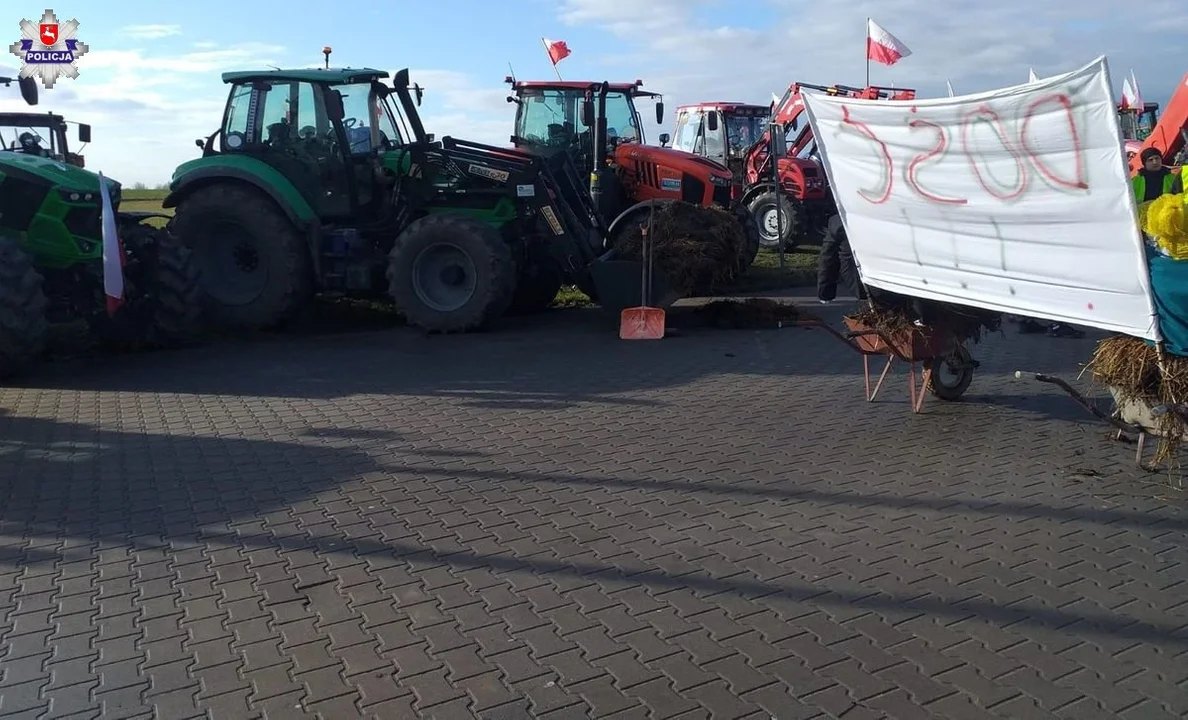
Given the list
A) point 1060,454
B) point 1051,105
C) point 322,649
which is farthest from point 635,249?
point 322,649

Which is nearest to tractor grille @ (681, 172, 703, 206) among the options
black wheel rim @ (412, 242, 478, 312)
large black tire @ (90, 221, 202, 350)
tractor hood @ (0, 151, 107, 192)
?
black wheel rim @ (412, 242, 478, 312)

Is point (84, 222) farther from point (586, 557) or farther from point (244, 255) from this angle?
point (586, 557)

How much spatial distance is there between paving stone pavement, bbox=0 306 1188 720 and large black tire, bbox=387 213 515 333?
110 inches

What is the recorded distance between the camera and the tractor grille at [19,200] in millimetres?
9953

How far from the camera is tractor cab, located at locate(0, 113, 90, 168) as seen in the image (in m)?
14.1

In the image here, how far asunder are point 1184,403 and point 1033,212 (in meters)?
1.20

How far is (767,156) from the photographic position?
66.9 ft

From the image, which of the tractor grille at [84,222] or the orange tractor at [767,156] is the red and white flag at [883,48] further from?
the tractor grille at [84,222]

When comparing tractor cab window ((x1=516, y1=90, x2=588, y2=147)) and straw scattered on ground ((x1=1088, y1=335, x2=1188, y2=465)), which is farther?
tractor cab window ((x1=516, y1=90, x2=588, y2=147))

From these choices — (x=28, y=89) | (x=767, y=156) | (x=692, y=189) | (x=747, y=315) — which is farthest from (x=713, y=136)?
(x=28, y=89)

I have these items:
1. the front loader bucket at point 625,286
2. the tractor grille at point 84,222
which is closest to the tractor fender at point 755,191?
the front loader bucket at point 625,286

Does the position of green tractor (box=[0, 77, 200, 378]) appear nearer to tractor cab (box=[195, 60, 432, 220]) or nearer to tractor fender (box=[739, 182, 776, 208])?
tractor cab (box=[195, 60, 432, 220])

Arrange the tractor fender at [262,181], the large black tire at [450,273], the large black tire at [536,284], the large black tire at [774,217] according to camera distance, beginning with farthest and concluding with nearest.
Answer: the large black tire at [774,217]
the large black tire at [536,284]
the tractor fender at [262,181]
the large black tire at [450,273]

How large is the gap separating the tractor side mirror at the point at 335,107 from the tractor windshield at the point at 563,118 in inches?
153
